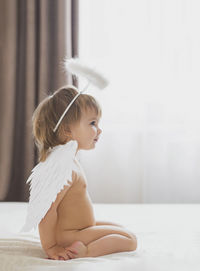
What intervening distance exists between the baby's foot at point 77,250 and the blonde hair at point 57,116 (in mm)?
263

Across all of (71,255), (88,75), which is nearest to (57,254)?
(71,255)

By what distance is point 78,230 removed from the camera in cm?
124

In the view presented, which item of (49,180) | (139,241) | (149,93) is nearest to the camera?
(49,180)

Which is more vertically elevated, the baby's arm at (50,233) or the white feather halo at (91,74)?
the white feather halo at (91,74)

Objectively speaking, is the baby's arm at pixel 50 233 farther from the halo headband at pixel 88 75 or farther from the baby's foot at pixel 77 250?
the halo headband at pixel 88 75

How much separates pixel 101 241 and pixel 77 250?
72 millimetres

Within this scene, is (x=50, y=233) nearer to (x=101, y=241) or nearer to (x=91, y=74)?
(x=101, y=241)

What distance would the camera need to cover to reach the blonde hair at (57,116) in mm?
1248

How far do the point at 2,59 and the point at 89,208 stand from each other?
1579mm

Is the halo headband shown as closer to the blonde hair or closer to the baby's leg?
the blonde hair

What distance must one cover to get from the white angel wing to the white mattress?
0.11 metres

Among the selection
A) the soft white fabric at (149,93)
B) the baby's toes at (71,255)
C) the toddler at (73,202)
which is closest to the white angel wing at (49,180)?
the toddler at (73,202)

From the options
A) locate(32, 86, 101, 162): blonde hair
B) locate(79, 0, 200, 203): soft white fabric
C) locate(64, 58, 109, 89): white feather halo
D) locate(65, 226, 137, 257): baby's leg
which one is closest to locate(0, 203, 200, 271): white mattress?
locate(65, 226, 137, 257): baby's leg

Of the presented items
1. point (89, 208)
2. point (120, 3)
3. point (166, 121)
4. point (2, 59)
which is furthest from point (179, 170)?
point (89, 208)
